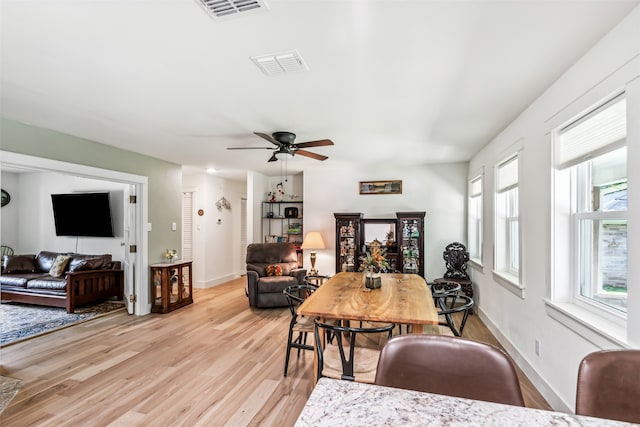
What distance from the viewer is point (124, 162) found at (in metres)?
4.24

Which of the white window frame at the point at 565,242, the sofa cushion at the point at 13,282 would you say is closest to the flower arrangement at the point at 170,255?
the sofa cushion at the point at 13,282

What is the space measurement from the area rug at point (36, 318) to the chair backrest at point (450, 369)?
4390 millimetres

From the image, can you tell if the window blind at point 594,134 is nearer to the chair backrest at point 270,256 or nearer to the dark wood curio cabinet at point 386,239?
the dark wood curio cabinet at point 386,239

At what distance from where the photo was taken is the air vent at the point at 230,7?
56.0 inches

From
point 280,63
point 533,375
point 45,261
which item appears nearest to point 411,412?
point 280,63

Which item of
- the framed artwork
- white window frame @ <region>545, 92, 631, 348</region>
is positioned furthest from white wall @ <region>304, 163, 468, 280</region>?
white window frame @ <region>545, 92, 631, 348</region>

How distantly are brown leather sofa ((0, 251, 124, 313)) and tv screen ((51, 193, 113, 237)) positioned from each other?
52cm

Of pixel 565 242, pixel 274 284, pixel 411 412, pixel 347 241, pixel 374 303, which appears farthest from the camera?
pixel 347 241

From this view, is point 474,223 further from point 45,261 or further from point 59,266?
point 45,261

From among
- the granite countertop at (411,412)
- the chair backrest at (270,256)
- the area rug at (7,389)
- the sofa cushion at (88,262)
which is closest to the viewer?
the granite countertop at (411,412)

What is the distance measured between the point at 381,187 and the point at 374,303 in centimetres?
353

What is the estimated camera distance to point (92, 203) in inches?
218

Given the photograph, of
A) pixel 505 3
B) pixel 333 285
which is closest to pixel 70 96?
pixel 333 285

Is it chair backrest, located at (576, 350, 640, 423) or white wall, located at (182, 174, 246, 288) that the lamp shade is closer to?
white wall, located at (182, 174, 246, 288)
